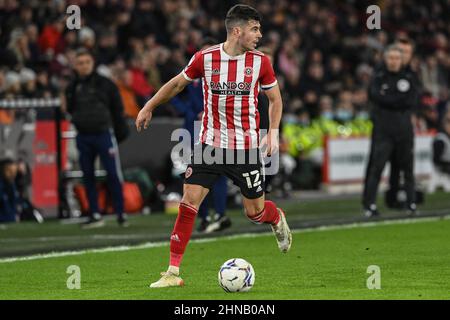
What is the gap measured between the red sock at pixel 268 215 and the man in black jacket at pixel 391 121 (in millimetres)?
6266

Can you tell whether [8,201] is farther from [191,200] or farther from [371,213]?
[191,200]

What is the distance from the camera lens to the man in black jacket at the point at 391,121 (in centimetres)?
1723

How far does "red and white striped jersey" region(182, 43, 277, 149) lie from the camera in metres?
10.6

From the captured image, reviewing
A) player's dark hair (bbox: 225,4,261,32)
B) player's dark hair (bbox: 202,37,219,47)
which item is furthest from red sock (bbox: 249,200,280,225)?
player's dark hair (bbox: 202,37,219,47)

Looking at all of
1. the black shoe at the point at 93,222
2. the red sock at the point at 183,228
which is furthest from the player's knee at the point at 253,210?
the black shoe at the point at 93,222

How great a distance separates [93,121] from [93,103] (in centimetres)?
24

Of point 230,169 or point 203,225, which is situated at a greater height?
point 230,169

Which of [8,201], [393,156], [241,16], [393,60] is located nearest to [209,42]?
[393,60]

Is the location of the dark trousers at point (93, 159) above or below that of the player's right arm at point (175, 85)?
below

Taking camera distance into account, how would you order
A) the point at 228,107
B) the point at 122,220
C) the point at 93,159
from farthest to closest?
the point at 122,220, the point at 93,159, the point at 228,107

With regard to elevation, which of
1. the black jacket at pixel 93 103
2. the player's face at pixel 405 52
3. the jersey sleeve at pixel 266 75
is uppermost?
the player's face at pixel 405 52

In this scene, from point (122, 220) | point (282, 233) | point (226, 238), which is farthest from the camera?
point (122, 220)

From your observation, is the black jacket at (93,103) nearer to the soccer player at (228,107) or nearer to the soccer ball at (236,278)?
the soccer player at (228,107)

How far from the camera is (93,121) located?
16922 millimetres
